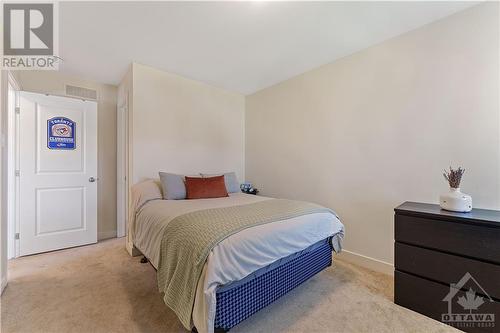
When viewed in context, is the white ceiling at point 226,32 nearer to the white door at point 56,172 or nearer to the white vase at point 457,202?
the white door at point 56,172

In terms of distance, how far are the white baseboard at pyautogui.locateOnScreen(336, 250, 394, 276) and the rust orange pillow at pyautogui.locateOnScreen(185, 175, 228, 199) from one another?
65.7 inches

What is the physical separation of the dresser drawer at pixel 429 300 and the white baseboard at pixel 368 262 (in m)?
0.54

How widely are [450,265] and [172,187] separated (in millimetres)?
2613

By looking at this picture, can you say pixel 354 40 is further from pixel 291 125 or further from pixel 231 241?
pixel 231 241

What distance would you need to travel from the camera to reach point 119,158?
11.4ft

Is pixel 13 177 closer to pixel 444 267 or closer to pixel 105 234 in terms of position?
pixel 105 234

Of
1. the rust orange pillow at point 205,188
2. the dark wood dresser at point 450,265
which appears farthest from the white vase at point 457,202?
the rust orange pillow at point 205,188

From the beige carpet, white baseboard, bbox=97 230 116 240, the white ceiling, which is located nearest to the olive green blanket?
the beige carpet

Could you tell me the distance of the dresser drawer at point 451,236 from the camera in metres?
1.45

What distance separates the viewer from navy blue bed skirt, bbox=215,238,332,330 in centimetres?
135

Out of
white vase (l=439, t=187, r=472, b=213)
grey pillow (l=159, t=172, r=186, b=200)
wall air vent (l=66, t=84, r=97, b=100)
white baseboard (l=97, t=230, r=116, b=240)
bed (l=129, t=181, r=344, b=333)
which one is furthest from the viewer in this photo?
white baseboard (l=97, t=230, r=116, b=240)

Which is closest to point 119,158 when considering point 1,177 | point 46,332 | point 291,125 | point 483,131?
point 1,177

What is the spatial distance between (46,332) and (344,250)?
9.25ft

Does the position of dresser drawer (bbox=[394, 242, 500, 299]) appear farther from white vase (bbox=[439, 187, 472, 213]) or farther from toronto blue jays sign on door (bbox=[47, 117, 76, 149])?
toronto blue jays sign on door (bbox=[47, 117, 76, 149])
